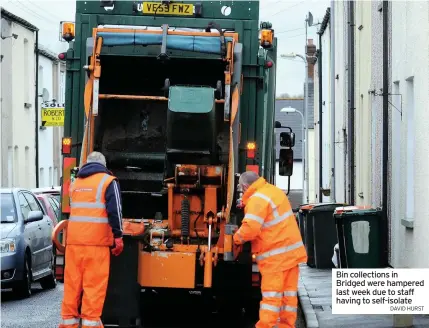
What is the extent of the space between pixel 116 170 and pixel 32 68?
79.0 ft

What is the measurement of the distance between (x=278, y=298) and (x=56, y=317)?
3.84m

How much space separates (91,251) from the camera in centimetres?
945

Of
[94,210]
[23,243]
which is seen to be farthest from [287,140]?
[94,210]

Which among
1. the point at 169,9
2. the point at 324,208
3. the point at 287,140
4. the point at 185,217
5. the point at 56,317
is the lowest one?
the point at 56,317

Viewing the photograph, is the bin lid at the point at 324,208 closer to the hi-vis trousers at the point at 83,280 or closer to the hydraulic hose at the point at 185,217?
the hydraulic hose at the point at 185,217

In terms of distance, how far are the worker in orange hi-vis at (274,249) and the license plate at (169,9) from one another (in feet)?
9.53

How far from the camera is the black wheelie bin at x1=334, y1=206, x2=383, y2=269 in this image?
1434 centimetres

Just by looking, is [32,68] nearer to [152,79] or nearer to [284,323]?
[152,79]

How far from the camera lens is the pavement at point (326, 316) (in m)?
10.7

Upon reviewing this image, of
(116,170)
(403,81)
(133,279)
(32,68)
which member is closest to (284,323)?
(133,279)

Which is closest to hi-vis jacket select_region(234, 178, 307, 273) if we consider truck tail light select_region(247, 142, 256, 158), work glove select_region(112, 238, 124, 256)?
work glove select_region(112, 238, 124, 256)

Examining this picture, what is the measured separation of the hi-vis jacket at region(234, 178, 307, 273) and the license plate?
9.75ft

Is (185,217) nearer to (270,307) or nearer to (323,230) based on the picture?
(270,307)

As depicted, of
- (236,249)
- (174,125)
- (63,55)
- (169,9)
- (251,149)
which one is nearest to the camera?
(236,249)
